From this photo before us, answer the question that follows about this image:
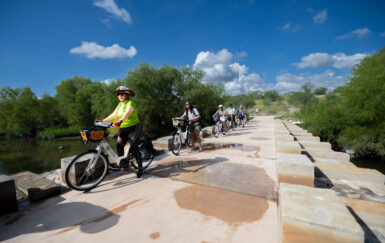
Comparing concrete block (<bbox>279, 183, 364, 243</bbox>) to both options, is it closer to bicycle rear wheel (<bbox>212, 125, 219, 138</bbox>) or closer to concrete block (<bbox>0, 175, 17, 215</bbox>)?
concrete block (<bbox>0, 175, 17, 215</bbox>)

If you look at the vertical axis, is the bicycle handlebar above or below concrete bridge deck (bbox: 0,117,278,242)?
Result: above

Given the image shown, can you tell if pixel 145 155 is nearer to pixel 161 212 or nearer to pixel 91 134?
pixel 91 134

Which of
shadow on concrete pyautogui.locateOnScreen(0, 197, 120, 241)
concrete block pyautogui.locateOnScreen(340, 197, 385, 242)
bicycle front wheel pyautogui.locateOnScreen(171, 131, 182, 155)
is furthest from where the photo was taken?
bicycle front wheel pyautogui.locateOnScreen(171, 131, 182, 155)

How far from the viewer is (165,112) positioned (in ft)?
75.4

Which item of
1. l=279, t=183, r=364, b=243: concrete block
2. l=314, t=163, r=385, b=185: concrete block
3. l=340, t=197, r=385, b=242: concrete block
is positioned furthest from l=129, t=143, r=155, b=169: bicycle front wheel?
l=314, t=163, r=385, b=185: concrete block

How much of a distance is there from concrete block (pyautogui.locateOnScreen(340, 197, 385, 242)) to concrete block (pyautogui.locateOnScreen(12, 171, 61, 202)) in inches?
164

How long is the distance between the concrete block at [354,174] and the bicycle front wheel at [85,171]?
14.3 ft

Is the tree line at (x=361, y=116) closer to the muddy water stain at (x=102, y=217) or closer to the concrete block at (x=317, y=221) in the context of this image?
the concrete block at (x=317, y=221)

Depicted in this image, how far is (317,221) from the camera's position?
1197 mm

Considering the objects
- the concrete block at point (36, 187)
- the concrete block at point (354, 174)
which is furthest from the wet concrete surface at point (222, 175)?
the concrete block at point (36, 187)

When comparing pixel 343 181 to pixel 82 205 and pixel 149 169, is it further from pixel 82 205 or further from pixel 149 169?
pixel 82 205

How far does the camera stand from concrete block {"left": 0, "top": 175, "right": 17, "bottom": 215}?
2119 mm

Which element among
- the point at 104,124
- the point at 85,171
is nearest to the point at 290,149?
the point at 104,124

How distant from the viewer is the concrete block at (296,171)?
234 centimetres
